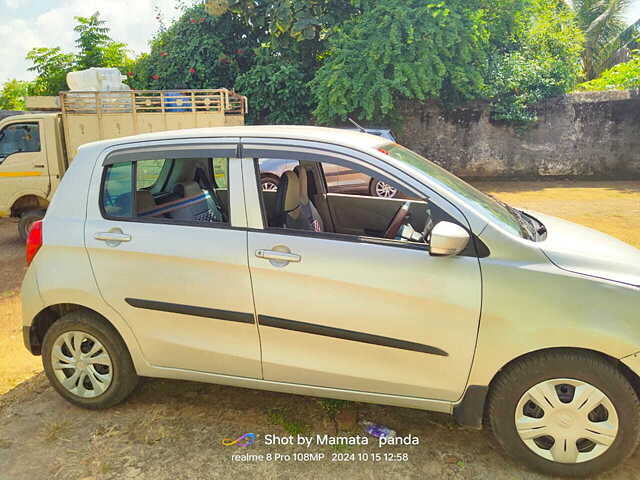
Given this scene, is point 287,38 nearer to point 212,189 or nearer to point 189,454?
point 212,189

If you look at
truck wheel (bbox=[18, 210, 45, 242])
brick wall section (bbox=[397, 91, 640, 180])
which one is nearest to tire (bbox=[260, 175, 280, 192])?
truck wheel (bbox=[18, 210, 45, 242])

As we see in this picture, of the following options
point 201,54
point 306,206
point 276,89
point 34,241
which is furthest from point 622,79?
point 34,241

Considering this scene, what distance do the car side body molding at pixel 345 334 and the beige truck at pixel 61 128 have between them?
20.2 feet

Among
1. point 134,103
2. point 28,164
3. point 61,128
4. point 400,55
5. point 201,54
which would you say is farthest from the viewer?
point 201,54

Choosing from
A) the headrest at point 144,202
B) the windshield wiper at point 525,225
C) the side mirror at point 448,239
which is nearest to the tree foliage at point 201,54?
the headrest at point 144,202

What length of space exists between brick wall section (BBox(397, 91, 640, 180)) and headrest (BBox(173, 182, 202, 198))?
11.4 m

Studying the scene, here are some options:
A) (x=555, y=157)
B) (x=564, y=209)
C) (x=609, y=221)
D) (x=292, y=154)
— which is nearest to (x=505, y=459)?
(x=292, y=154)

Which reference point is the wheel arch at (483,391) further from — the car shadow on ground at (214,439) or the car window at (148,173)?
the car window at (148,173)

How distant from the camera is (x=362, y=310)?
2.64 m

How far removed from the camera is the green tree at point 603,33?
25.1 m

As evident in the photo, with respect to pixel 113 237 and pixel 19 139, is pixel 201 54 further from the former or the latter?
pixel 113 237

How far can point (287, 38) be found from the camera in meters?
14.2

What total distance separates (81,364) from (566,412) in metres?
2.74

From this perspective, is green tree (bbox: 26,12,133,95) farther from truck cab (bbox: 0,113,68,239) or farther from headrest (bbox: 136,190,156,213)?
headrest (bbox: 136,190,156,213)
